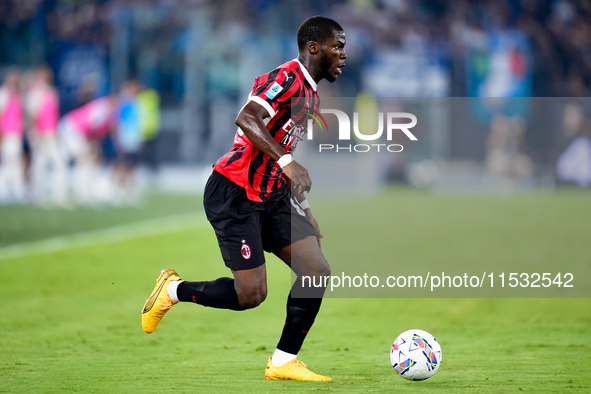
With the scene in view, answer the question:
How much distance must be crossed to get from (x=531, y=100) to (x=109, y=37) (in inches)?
491

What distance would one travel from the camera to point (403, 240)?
14.0 metres

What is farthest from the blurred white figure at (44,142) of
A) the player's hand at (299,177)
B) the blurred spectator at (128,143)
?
the player's hand at (299,177)

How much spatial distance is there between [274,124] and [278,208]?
0.56 metres

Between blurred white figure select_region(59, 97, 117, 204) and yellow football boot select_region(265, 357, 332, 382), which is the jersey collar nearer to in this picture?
yellow football boot select_region(265, 357, 332, 382)

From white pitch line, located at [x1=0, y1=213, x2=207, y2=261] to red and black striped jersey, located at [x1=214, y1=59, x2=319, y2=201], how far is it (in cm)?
697

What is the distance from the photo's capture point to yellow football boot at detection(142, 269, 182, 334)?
5.91 metres

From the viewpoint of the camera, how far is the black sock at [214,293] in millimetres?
5562

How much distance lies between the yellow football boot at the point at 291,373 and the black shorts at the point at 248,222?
2.09ft

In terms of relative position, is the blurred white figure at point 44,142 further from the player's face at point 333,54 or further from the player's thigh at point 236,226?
the player's face at point 333,54

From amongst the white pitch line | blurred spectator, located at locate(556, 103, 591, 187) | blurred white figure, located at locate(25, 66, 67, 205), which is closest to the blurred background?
blurred spectator, located at locate(556, 103, 591, 187)

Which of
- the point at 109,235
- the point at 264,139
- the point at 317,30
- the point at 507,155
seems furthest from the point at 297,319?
the point at 507,155

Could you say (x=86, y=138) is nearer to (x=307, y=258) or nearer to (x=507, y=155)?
(x=507, y=155)

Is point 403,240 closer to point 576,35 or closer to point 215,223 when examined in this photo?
point 215,223

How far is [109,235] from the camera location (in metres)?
14.2
